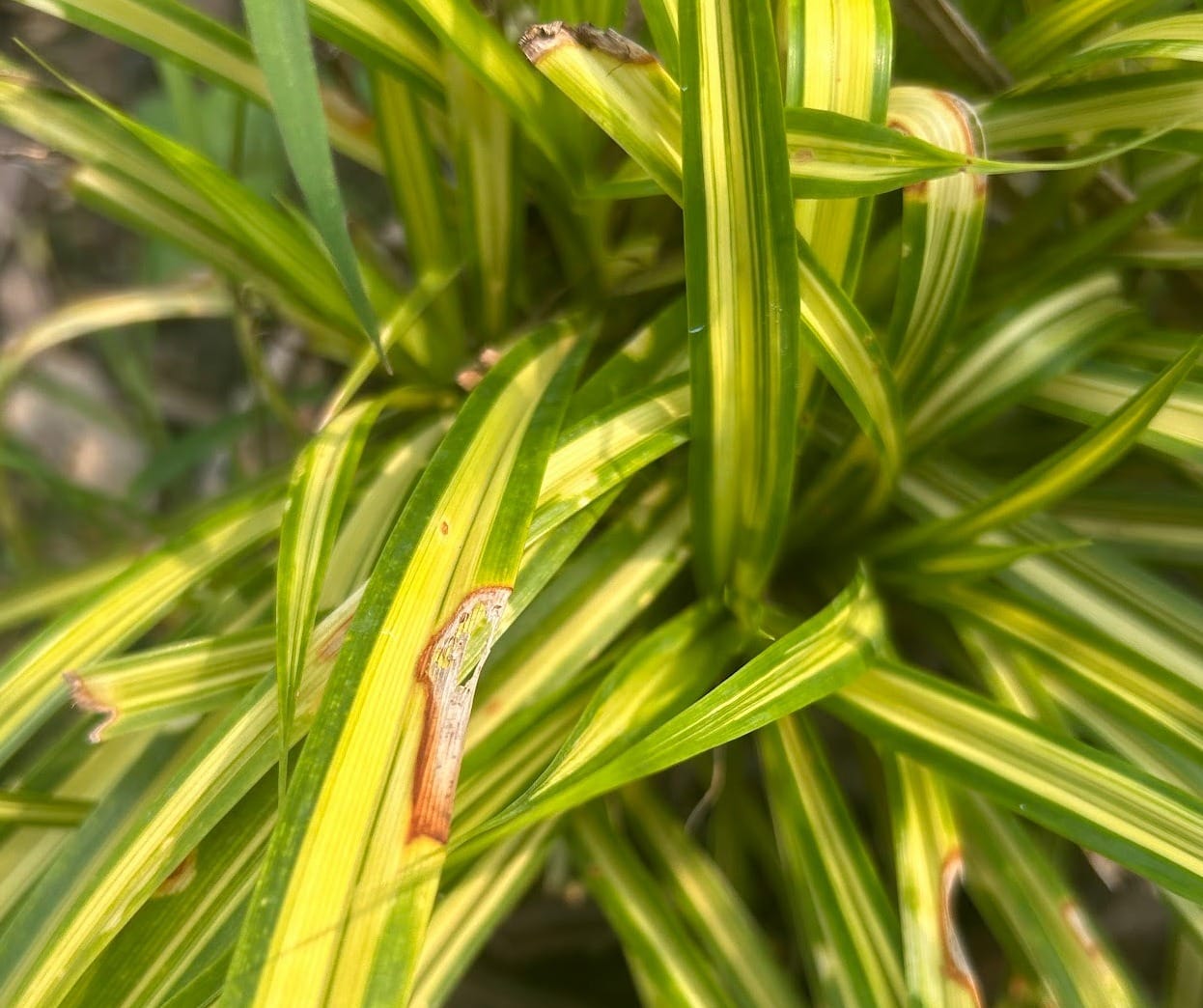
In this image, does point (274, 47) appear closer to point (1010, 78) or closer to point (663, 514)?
point (663, 514)

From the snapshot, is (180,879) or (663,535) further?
(663,535)

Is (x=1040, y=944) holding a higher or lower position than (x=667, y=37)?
lower

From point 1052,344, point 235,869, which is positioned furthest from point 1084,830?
point 235,869

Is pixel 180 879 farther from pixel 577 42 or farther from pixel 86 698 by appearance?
pixel 577 42

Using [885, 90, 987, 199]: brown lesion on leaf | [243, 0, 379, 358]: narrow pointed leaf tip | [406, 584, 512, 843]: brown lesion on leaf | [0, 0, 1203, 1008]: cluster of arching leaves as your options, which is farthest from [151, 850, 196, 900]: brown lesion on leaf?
[885, 90, 987, 199]: brown lesion on leaf

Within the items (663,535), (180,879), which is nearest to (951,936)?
(663,535)

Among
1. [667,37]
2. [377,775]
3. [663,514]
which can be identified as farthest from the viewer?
[663,514]
